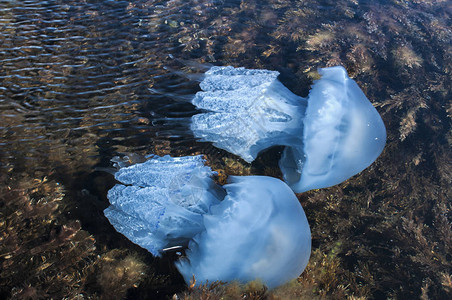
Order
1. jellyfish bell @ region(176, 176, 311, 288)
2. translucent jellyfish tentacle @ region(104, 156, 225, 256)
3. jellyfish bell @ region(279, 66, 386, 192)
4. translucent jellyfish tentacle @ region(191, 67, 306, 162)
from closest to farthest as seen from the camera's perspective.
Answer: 1. jellyfish bell @ region(176, 176, 311, 288)
2. translucent jellyfish tentacle @ region(104, 156, 225, 256)
3. jellyfish bell @ region(279, 66, 386, 192)
4. translucent jellyfish tentacle @ region(191, 67, 306, 162)

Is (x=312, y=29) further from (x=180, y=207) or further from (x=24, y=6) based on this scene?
(x=24, y=6)

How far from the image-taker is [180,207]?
229 cm

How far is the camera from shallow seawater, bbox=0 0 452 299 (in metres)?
2.14

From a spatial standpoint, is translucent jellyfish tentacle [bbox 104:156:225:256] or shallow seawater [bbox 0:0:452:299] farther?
translucent jellyfish tentacle [bbox 104:156:225:256]

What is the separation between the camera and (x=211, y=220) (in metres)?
2.12

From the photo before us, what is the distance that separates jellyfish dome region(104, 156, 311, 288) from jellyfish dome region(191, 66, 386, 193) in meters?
0.35

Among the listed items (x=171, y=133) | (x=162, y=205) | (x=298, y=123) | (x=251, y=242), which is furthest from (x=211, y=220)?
(x=298, y=123)

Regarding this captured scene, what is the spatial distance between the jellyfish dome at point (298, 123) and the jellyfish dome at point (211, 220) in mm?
350

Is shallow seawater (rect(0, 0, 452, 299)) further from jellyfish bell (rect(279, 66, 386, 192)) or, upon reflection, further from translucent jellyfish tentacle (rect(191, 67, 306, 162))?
jellyfish bell (rect(279, 66, 386, 192))

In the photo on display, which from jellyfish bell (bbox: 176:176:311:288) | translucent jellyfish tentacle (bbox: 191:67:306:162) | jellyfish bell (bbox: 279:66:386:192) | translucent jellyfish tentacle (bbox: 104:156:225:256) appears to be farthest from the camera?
translucent jellyfish tentacle (bbox: 191:67:306:162)

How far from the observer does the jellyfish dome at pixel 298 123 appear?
2426mm

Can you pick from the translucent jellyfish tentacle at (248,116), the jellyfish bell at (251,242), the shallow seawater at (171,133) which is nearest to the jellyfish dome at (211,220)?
the jellyfish bell at (251,242)

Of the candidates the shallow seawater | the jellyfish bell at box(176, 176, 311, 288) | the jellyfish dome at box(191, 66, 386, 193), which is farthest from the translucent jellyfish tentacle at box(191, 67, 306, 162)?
the jellyfish bell at box(176, 176, 311, 288)

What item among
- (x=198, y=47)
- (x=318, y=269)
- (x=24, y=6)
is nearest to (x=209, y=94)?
(x=198, y=47)
